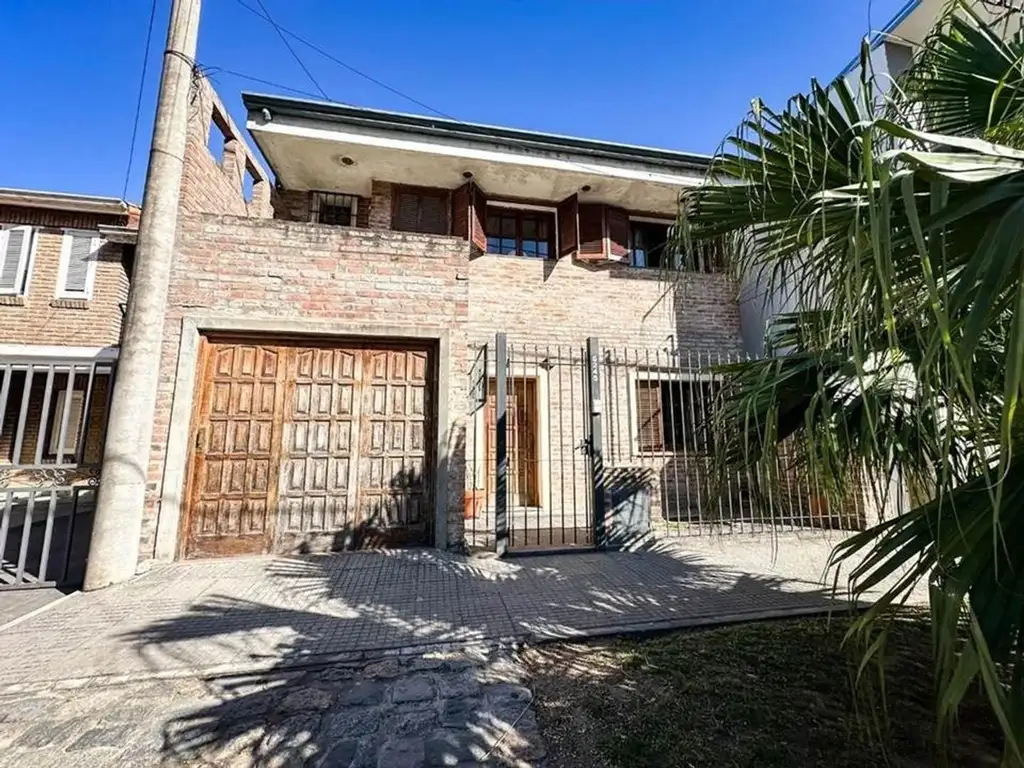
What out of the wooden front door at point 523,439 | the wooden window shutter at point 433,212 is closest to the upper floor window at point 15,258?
the wooden window shutter at point 433,212

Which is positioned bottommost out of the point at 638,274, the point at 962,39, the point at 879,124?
the point at 879,124

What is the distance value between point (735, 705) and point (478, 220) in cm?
811

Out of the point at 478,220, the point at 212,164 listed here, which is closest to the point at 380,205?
the point at 478,220

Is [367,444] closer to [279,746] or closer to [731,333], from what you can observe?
[279,746]

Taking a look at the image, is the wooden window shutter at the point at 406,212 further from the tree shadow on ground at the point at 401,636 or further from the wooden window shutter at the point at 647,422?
the tree shadow on ground at the point at 401,636

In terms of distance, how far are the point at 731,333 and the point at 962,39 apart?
677 centimetres

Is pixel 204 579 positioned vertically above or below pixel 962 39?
below

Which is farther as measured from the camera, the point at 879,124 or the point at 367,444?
the point at 367,444

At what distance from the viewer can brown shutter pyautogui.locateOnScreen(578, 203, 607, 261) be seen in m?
8.55

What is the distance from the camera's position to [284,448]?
512cm

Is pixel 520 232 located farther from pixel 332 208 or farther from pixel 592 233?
pixel 332 208

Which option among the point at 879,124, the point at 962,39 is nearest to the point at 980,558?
the point at 879,124

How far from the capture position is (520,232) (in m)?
9.10

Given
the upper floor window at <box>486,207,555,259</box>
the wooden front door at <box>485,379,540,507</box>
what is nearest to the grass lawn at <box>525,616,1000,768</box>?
the wooden front door at <box>485,379,540,507</box>
